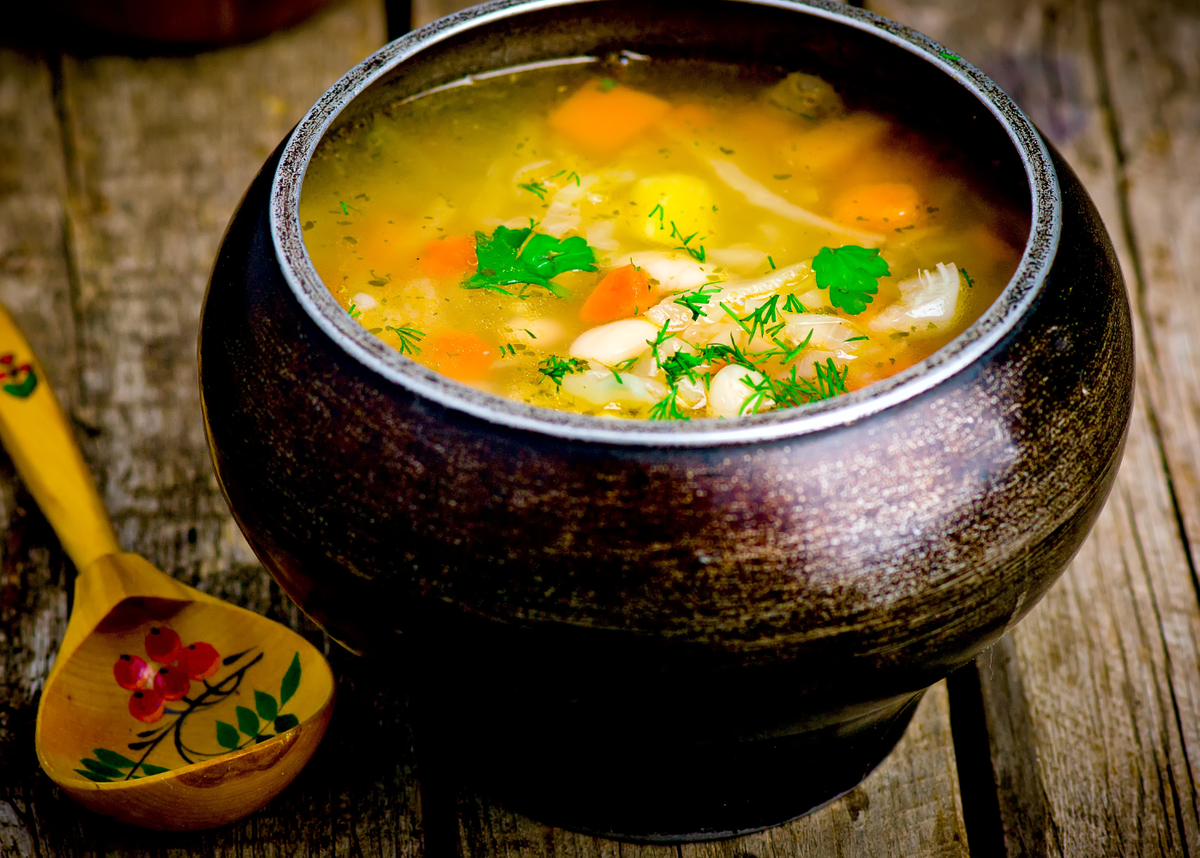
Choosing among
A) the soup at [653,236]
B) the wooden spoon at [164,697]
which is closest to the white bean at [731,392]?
the soup at [653,236]

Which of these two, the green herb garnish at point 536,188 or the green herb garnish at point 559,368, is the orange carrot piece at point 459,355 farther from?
the green herb garnish at point 536,188

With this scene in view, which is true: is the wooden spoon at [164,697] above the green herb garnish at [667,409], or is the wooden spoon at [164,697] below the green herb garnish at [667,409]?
below

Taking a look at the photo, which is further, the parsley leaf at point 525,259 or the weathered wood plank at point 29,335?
the weathered wood plank at point 29,335

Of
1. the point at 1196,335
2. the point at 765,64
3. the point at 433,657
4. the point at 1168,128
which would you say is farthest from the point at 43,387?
the point at 1168,128

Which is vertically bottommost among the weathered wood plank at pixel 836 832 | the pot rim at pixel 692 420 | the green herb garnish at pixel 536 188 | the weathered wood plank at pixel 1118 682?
the weathered wood plank at pixel 836 832

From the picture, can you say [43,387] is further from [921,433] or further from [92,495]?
[921,433]

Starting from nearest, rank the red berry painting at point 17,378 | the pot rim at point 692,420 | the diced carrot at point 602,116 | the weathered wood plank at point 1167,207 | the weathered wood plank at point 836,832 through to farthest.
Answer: the pot rim at point 692,420, the weathered wood plank at point 836,832, the diced carrot at point 602,116, the red berry painting at point 17,378, the weathered wood plank at point 1167,207

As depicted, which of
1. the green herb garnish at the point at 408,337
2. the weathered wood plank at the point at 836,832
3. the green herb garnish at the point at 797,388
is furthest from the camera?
the weathered wood plank at the point at 836,832
